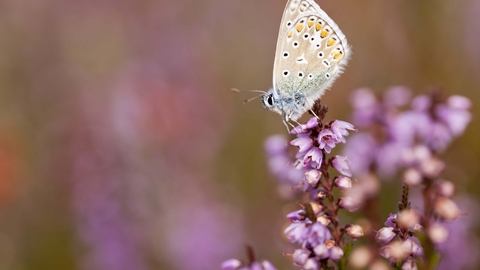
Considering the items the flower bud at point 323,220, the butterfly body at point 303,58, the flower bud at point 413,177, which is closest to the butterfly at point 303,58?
the butterfly body at point 303,58

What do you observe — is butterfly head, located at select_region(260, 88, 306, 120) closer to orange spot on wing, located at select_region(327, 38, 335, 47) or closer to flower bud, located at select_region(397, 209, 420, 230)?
orange spot on wing, located at select_region(327, 38, 335, 47)

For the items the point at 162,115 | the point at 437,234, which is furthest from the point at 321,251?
the point at 162,115

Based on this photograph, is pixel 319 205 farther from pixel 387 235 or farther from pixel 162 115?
pixel 162 115

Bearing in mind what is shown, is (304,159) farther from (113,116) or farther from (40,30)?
(40,30)

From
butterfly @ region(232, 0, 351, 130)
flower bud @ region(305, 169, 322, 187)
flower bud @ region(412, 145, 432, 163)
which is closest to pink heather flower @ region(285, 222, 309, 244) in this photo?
flower bud @ region(305, 169, 322, 187)

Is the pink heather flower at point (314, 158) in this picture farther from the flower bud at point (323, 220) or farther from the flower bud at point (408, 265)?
the flower bud at point (408, 265)

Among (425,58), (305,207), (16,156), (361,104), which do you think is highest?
(16,156)

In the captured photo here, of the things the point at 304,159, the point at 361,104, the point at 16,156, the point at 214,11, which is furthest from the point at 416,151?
the point at 214,11
